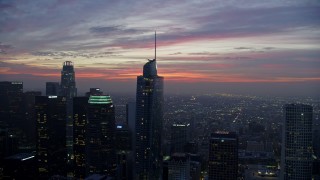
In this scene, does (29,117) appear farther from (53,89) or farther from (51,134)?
(53,89)

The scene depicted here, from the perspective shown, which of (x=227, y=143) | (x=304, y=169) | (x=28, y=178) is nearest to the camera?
(x=304, y=169)

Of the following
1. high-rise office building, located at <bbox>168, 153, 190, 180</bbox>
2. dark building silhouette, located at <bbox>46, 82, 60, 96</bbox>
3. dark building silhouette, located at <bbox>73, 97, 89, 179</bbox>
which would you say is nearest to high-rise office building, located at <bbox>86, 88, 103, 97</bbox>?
dark building silhouette, located at <bbox>73, 97, 89, 179</bbox>

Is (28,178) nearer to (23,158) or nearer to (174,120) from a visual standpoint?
(23,158)

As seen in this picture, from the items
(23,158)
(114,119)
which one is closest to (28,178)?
(23,158)

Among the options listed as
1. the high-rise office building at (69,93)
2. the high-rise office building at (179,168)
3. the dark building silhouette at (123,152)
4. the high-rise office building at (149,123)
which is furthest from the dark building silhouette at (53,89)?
the high-rise office building at (179,168)

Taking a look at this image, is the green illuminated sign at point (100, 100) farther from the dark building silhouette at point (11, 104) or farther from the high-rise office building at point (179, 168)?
the high-rise office building at point (179, 168)

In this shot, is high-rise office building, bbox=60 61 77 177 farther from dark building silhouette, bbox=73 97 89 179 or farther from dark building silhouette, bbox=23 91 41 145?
dark building silhouette, bbox=23 91 41 145
